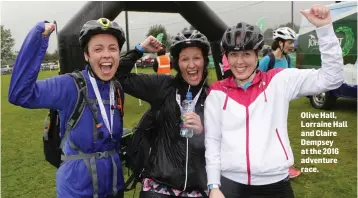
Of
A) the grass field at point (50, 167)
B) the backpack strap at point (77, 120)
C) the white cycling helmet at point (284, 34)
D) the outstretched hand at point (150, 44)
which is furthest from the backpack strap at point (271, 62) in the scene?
the backpack strap at point (77, 120)

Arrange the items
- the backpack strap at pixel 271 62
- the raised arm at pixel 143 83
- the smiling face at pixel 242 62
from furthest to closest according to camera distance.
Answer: the backpack strap at pixel 271 62 → the raised arm at pixel 143 83 → the smiling face at pixel 242 62

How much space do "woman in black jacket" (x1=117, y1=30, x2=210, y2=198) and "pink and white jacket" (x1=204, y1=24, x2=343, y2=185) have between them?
186 mm

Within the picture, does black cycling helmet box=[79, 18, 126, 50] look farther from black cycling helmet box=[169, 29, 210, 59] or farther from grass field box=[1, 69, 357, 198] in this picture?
grass field box=[1, 69, 357, 198]

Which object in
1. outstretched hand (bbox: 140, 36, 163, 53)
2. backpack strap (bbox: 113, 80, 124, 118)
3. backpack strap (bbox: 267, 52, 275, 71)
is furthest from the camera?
backpack strap (bbox: 267, 52, 275, 71)

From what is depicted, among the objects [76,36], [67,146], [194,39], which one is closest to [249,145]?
[194,39]

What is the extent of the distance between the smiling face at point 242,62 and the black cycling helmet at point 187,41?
0.83 feet

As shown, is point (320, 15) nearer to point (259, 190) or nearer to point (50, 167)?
point (259, 190)

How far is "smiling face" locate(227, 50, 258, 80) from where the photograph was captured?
2.29 m

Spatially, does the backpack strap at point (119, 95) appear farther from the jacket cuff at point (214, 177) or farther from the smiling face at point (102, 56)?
the jacket cuff at point (214, 177)

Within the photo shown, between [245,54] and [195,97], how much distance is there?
0.47 metres

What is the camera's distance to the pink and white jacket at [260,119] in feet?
6.79

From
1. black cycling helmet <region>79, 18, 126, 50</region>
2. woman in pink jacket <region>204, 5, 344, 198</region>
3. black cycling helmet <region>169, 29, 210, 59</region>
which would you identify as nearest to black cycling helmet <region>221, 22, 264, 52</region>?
woman in pink jacket <region>204, 5, 344, 198</region>

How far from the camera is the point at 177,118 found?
8.02 feet

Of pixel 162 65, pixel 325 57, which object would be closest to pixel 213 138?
pixel 325 57
